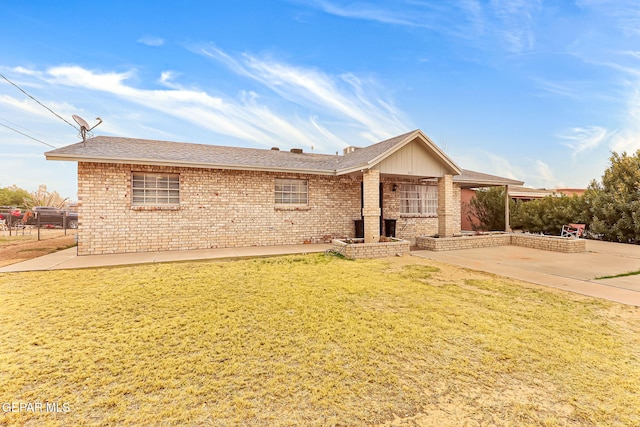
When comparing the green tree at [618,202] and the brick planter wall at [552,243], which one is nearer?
the brick planter wall at [552,243]

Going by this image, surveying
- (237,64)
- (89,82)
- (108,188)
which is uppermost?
(237,64)

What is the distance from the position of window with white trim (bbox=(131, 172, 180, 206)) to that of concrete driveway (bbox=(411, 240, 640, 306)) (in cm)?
896

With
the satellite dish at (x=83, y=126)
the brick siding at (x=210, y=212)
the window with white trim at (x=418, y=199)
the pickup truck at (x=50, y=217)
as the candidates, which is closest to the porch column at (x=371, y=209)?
the brick siding at (x=210, y=212)

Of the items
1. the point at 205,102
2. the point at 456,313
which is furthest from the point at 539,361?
the point at 205,102

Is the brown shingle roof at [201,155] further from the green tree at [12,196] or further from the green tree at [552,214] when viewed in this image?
the green tree at [12,196]

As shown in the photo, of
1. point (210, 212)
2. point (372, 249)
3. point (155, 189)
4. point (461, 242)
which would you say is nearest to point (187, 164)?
point (155, 189)

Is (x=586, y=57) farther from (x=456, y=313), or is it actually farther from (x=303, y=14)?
(x=456, y=313)

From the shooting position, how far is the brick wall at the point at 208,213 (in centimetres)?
921

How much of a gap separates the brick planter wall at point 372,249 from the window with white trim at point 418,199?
4.77 metres

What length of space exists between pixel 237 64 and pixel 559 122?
60.7 feet

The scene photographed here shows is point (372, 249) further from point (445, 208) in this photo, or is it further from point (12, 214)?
point (12, 214)

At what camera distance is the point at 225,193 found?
1073 centimetres

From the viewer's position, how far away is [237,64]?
1503cm

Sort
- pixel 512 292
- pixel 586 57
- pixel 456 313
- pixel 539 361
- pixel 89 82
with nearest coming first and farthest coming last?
pixel 539 361
pixel 456 313
pixel 512 292
pixel 586 57
pixel 89 82
